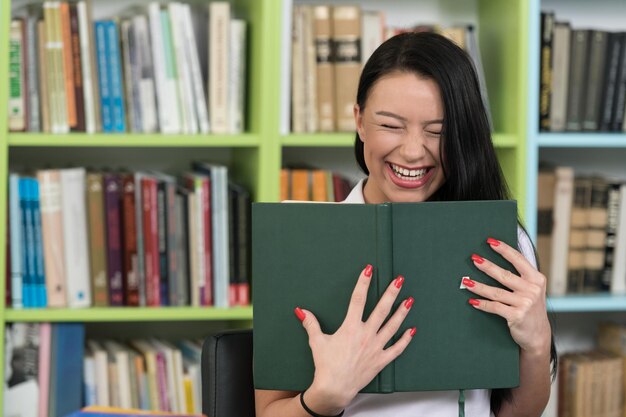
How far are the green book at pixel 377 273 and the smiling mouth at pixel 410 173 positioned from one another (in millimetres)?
183

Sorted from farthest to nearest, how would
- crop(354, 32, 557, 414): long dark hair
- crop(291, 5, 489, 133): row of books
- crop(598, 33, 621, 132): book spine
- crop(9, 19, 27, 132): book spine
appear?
1. crop(598, 33, 621, 132): book spine
2. crop(291, 5, 489, 133): row of books
3. crop(9, 19, 27, 132): book spine
4. crop(354, 32, 557, 414): long dark hair

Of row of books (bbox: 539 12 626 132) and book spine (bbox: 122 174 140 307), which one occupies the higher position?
row of books (bbox: 539 12 626 132)

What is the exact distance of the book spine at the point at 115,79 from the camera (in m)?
2.24

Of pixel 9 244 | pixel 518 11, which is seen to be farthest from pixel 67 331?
pixel 518 11

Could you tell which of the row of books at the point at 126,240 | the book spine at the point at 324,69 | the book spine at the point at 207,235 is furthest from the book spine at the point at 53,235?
the book spine at the point at 324,69

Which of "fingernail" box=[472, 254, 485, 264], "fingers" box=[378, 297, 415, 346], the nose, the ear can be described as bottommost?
"fingers" box=[378, 297, 415, 346]

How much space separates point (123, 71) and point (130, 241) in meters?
0.40

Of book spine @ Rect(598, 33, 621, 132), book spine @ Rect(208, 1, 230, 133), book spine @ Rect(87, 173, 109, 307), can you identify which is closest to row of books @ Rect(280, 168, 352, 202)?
book spine @ Rect(208, 1, 230, 133)

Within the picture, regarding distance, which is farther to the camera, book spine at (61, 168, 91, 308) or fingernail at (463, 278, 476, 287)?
book spine at (61, 168, 91, 308)

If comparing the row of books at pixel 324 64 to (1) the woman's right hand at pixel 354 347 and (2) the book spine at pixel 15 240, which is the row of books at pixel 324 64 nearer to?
(2) the book spine at pixel 15 240

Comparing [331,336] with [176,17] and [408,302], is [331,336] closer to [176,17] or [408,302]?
[408,302]

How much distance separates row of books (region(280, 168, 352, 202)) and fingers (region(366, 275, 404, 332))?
1101mm

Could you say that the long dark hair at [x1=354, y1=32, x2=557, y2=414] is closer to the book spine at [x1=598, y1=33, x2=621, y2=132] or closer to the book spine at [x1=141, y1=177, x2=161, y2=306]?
the book spine at [x1=141, y1=177, x2=161, y2=306]

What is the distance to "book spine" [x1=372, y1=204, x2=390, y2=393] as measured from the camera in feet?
4.07
